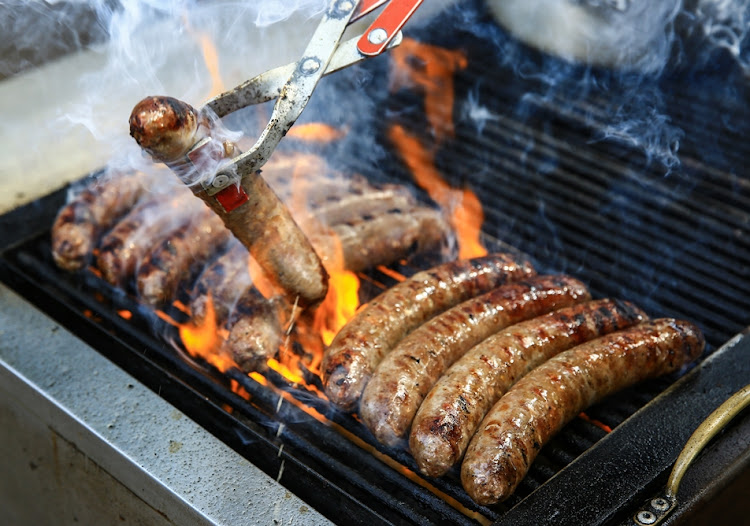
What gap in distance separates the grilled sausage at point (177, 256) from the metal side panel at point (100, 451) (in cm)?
39

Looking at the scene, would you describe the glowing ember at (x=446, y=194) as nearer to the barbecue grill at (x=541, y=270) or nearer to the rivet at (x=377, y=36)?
the barbecue grill at (x=541, y=270)

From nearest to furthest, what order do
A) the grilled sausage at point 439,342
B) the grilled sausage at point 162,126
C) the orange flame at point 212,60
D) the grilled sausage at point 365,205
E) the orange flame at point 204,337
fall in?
the grilled sausage at point 162,126 < the grilled sausage at point 439,342 < the orange flame at point 204,337 < the grilled sausage at point 365,205 < the orange flame at point 212,60

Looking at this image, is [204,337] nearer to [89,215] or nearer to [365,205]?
[89,215]

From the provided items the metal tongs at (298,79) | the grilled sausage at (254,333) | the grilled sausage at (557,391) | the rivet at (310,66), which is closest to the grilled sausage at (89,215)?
the grilled sausage at (254,333)

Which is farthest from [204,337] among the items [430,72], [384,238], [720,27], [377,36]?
[720,27]

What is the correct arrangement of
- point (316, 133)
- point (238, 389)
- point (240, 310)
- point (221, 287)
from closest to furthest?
point (238, 389), point (240, 310), point (221, 287), point (316, 133)

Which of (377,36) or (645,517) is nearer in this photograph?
(645,517)

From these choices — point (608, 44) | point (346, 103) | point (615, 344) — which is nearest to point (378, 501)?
point (615, 344)

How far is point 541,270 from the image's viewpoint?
3848 mm

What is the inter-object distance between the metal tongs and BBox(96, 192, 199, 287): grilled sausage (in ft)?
3.32

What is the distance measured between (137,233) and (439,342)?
156 cm

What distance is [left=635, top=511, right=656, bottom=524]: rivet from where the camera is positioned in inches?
99.9

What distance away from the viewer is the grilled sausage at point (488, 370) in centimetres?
275

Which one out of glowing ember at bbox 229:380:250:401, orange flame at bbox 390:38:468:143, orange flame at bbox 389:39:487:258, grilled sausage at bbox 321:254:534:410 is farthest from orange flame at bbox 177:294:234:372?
orange flame at bbox 390:38:468:143
